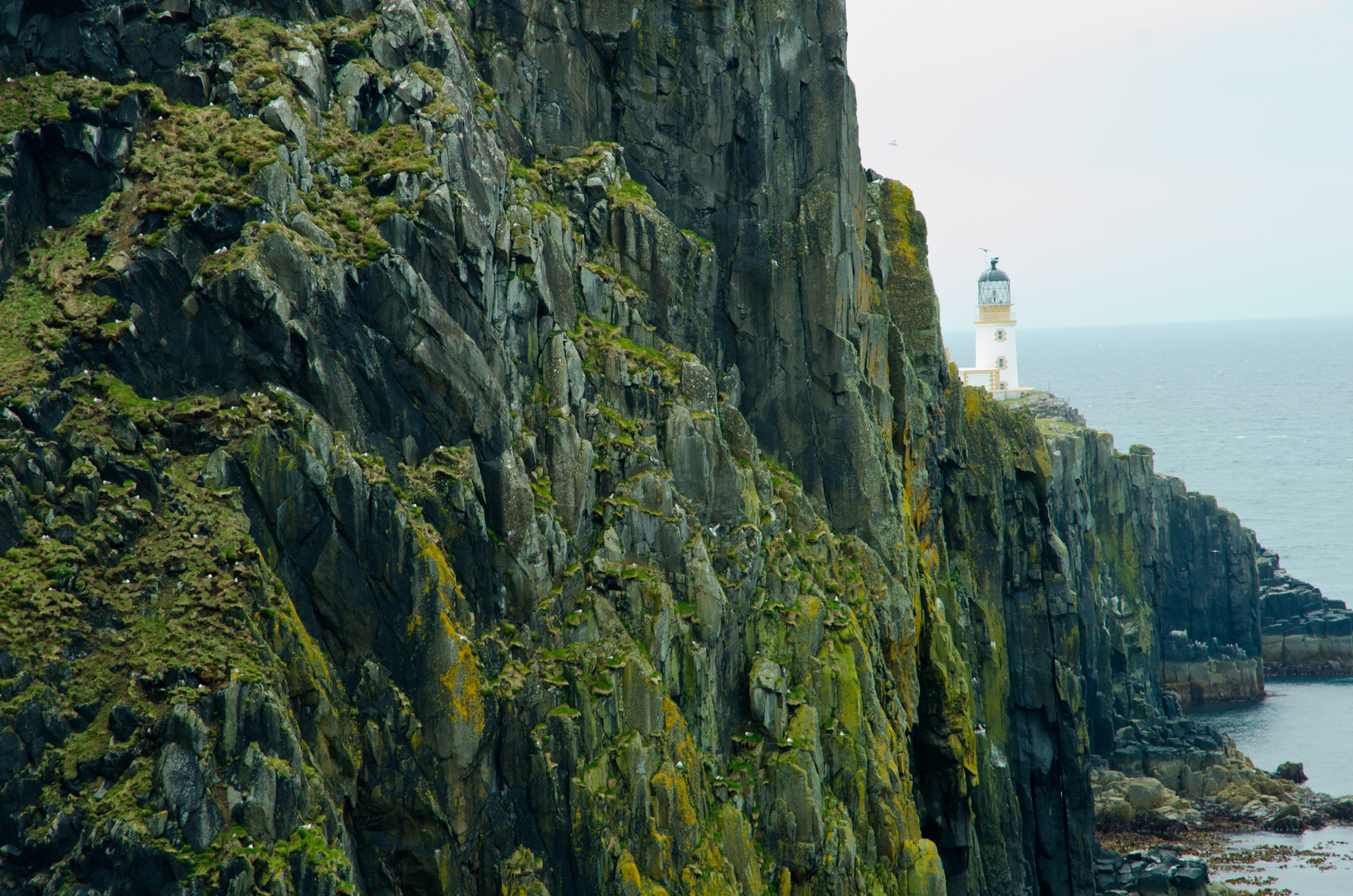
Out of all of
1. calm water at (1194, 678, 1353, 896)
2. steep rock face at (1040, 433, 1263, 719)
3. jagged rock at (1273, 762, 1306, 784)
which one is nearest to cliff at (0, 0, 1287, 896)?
calm water at (1194, 678, 1353, 896)

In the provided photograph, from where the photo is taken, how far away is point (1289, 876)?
64.2m

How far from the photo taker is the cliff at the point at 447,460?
2431cm

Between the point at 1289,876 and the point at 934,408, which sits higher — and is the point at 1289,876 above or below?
below

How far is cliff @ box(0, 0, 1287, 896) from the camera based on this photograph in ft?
79.8

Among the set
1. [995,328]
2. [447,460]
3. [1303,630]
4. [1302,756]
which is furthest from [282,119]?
[1303,630]

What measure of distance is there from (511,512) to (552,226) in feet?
29.7

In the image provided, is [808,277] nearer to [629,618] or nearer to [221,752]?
[629,618]

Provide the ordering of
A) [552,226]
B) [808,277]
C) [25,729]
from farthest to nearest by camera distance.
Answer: [808,277] → [552,226] → [25,729]

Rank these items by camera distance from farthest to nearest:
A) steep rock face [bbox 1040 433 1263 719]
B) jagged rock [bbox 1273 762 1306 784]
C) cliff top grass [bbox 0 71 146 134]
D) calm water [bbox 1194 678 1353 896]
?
1. steep rock face [bbox 1040 433 1263 719]
2. jagged rock [bbox 1273 762 1306 784]
3. calm water [bbox 1194 678 1353 896]
4. cliff top grass [bbox 0 71 146 134]

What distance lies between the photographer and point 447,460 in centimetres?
2967

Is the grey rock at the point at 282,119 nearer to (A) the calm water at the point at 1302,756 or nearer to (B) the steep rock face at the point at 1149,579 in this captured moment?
(A) the calm water at the point at 1302,756

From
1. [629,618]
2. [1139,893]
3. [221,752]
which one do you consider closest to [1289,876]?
[1139,893]

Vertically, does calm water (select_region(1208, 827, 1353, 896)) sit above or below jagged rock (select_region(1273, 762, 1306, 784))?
below

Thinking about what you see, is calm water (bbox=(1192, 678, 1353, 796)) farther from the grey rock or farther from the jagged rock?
the grey rock
